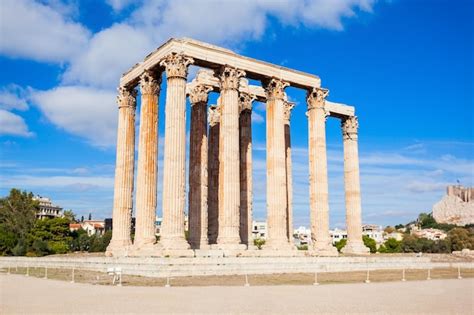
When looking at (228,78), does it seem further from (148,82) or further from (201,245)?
(201,245)

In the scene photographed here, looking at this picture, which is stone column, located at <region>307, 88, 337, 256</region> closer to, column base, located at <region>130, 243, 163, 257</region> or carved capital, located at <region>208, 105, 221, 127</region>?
carved capital, located at <region>208, 105, 221, 127</region>

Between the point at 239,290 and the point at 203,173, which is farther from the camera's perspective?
the point at 203,173

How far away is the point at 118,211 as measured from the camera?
4216 cm

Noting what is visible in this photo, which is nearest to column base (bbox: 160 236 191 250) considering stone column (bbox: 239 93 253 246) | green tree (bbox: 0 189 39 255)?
stone column (bbox: 239 93 253 246)

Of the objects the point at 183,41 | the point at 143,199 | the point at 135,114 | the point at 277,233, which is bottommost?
the point at 277,233

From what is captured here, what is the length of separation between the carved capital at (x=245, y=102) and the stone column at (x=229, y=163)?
6570 millimetres

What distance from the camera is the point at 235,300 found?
17.3 meters

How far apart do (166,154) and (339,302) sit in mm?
20714

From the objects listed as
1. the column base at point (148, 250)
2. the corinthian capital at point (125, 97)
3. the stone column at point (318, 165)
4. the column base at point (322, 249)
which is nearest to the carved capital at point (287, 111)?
the stone column at point (318, 165)

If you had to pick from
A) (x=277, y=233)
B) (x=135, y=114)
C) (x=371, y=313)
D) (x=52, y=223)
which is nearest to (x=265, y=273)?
(x=277, y=233)

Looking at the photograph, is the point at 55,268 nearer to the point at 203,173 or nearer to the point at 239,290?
the point at 203,173

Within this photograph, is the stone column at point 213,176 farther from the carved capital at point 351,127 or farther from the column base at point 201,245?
the carved capital at point 351,127

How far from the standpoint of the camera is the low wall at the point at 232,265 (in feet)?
92.6

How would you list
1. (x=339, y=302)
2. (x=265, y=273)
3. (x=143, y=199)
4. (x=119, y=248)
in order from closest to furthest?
1. (x=339, y=302)
2. (x=265, y=273)
3. (x=143, y=199)
4. (x=119, y=248)
